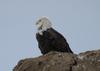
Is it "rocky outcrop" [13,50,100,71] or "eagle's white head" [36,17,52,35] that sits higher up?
"eagle's white head" [36,17,52,35]

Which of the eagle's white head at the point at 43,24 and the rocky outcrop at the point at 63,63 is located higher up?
the eagle's white head at the point at 43,24

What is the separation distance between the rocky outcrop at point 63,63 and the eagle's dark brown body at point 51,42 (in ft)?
8.92

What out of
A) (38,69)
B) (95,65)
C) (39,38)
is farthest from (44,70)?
(39,38)

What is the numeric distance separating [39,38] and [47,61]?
10.8ft

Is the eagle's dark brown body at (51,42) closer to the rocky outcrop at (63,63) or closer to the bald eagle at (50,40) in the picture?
the bald eagle at (50,40)

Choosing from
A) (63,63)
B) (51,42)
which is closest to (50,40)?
(51,42)

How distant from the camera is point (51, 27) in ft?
53.5

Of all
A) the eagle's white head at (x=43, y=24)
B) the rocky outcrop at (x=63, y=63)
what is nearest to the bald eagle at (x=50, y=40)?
the eagle's white head at (x=43, y=24)

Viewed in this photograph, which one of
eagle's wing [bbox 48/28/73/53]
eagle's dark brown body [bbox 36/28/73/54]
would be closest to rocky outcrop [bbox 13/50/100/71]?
eagle's dark brown body [bbox 36/28/73/54]

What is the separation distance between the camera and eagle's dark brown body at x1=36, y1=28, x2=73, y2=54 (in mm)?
15867

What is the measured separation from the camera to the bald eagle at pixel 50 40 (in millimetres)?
15875

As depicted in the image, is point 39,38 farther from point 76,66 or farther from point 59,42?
point 76,66

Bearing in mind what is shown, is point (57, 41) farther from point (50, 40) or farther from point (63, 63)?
point (63, 63)

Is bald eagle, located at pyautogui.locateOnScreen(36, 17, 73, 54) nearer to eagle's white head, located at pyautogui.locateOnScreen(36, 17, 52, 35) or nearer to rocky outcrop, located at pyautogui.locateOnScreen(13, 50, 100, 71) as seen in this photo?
eagle's white head, located at pyautogui.locateOnScreen(36, 17, 52, 35)
